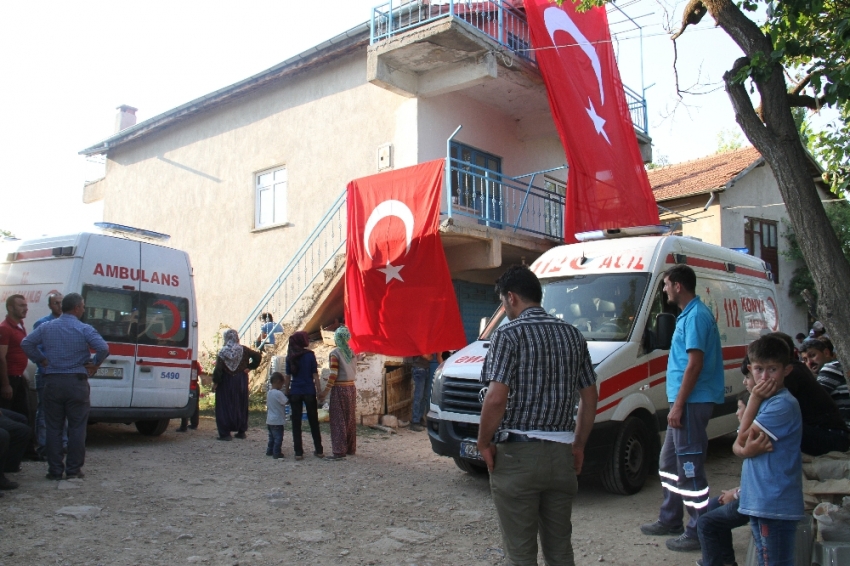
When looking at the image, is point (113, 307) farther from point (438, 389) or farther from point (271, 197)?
point (271, 197)

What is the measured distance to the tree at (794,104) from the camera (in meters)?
5.81

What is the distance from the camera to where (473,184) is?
12.2 metres

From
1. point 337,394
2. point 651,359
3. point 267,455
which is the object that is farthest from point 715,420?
point 267,455

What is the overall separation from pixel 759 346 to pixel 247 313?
13.0 meters

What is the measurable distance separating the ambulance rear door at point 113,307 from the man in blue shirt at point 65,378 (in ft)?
5.30

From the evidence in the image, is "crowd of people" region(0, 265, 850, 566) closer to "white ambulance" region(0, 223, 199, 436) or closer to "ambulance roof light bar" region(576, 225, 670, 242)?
"white ambulance" region(0, 223, 199, 436)

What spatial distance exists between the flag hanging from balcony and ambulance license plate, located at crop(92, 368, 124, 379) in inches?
263

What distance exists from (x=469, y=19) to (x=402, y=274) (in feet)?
17.0

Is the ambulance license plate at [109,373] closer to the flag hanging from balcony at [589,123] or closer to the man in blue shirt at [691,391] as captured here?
the man in blue shirt at [691,391]

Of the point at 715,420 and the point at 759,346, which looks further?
the point at 715,420

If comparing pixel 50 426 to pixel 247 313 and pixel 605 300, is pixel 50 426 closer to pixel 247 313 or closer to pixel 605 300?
pixel 605 300

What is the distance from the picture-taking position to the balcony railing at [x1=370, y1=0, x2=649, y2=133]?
469 inches

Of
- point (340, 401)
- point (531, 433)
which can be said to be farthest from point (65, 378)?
point (531, 433)

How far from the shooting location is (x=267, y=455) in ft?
27.7
